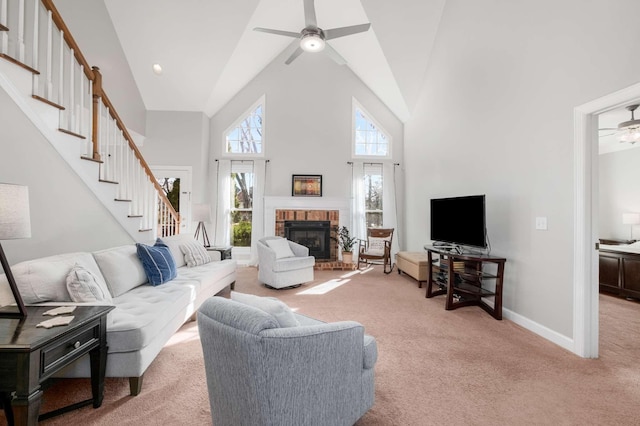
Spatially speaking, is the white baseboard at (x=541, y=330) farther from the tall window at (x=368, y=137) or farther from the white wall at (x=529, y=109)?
the tall window at (x=368, y=137)

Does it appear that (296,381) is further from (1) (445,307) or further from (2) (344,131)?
(2) (344,131)

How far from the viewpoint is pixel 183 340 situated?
2756mm

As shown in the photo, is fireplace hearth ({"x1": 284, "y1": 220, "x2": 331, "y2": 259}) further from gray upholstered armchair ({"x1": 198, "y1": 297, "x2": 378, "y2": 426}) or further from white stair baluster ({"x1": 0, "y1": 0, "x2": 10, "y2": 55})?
gray upholstered armchair ({"x1": 198, "y1": 297, "x2": 378, "y2": 426})

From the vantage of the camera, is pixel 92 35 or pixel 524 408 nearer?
pixel 524 408

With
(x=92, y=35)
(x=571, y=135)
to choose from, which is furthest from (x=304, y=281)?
(x=92, y=35)

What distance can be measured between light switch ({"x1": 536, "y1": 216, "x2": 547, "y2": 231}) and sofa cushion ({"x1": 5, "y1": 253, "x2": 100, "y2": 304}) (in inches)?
156

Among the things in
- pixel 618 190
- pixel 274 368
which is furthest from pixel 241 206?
pixel 618 190

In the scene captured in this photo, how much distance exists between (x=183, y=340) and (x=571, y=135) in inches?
154

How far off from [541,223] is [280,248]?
3361 millimetres

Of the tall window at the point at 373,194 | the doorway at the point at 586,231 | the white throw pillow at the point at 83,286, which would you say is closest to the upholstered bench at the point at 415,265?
the tall window at the point at 373,194

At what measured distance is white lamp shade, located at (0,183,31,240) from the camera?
1.51 m

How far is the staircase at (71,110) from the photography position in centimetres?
220

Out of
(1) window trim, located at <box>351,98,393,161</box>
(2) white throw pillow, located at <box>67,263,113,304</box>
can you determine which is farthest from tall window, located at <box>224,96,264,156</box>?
(2) white throw pillow, located at <box>67,263,113,304</box>

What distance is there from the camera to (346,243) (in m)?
6.41
